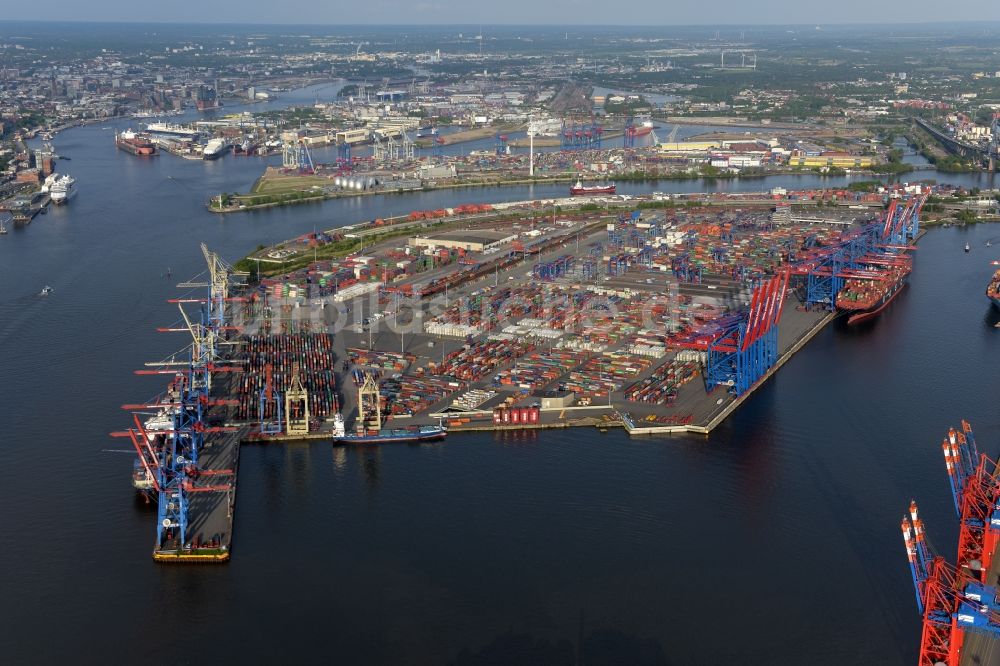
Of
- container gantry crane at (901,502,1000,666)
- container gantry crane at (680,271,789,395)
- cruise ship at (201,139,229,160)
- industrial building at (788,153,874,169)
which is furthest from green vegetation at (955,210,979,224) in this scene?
cruise ship at (201,139,229,160)

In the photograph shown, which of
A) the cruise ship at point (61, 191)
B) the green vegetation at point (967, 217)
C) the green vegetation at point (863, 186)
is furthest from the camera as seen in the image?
the green vegetation at point (863, 186)

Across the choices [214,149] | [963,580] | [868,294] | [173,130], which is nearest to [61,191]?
[214,149]

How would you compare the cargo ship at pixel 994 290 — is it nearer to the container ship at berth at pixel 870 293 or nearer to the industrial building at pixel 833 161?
the container ship at berth at pixel 870 293

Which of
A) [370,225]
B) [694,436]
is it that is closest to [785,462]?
[694,436]

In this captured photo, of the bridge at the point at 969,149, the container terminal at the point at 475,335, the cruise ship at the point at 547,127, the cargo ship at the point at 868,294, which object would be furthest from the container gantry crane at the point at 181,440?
the bridge at the point at 969,149

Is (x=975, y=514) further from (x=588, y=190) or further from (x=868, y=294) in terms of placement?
(x=588, y=190)
